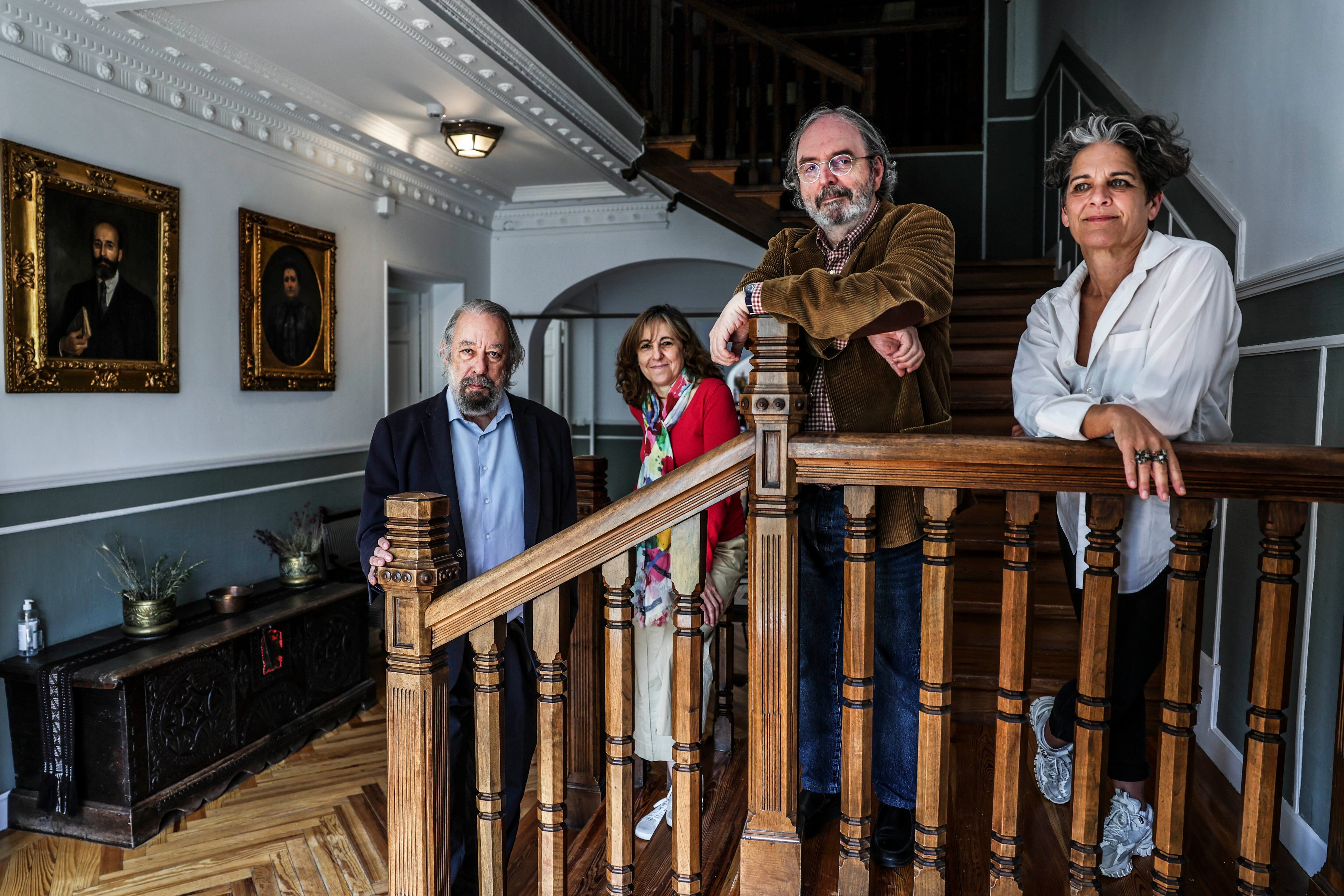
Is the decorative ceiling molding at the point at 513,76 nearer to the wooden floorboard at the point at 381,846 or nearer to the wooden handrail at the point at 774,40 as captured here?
the wooden handrail at the point at 774,40

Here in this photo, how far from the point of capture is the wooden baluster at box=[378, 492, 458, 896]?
1562 millimetres

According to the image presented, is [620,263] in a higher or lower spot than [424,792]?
higher

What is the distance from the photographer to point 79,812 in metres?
3.09

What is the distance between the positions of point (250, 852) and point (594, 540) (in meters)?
2.28

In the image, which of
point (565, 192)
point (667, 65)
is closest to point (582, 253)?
point (565, 192)

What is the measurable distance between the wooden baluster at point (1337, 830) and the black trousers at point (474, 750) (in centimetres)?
163

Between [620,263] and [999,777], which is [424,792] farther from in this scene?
[620,263]

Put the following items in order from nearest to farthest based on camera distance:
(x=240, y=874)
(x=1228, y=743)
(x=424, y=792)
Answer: (x=424, y=792) < (x=1228, y=743) < (x=240, y=874)

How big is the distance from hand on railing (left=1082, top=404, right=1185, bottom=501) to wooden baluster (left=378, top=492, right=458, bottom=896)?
110 centimetres

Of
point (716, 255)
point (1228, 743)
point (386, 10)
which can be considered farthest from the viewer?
point (716, 255)

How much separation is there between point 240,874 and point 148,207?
8.72ft

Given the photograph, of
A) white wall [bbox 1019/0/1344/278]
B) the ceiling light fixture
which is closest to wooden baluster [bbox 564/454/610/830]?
white wall [bbox 1019/0/1344/278]

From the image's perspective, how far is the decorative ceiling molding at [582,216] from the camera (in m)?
6.60

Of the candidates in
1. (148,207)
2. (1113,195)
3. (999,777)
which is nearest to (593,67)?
(148,207)
